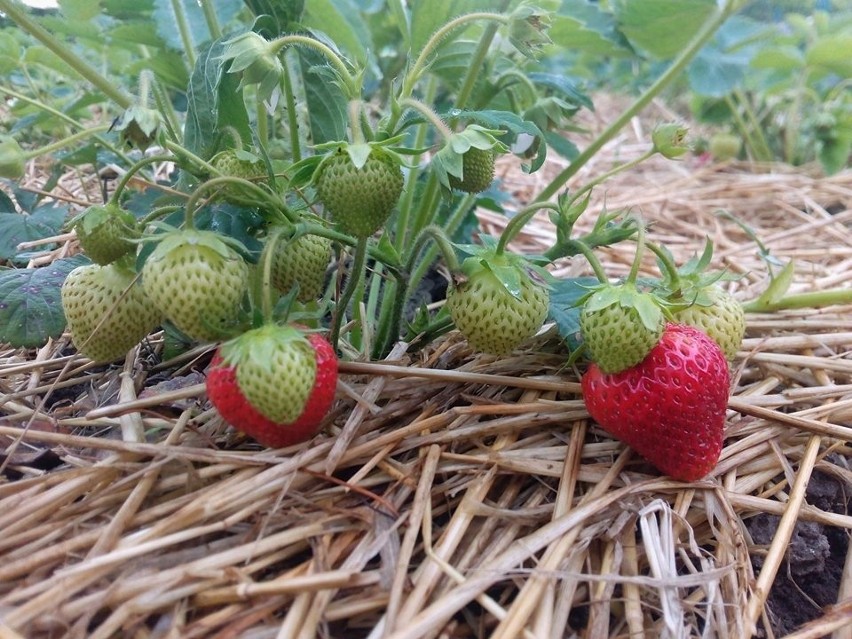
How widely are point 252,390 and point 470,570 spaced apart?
1.15 feet

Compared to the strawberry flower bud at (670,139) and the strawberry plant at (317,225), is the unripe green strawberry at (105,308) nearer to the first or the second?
the strawberry plant at (317,225)

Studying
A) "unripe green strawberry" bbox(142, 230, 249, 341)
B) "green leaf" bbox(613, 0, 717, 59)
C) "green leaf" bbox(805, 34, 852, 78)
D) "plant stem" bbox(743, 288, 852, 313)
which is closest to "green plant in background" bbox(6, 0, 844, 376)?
"unripe green strawberry" bbox(142, 230, 249, 341)

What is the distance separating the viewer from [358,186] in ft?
2.89

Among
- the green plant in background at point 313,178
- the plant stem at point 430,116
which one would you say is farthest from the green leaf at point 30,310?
the plant stem at point 430,116

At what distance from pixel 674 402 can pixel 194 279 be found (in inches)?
26.0

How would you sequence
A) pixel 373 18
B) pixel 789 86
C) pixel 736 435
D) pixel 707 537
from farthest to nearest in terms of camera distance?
pixel 789 86, pixel 373 18, pixel 736 435, pixel 707 537

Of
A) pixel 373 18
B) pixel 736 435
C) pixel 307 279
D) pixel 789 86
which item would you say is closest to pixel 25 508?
pixel 307 279

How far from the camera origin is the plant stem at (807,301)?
4.95 feet

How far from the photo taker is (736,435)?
113 cm

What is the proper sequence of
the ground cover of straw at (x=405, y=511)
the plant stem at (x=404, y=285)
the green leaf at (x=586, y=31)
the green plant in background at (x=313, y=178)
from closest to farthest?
the ground cover of straw at (x=405, y=511), the green plant in background at (x=313, y=178), the plant stem at (x=404, y=285), the green leaf at (x=586, y=31)

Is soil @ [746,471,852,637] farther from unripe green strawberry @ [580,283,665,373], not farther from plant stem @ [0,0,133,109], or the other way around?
plant stem @ [0,0,133,109]

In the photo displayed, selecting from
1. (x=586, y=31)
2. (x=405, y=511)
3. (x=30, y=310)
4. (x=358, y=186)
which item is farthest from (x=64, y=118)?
(x=586, y=31)

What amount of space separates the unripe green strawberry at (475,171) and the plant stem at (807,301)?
851 mm

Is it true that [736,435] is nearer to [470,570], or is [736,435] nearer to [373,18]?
[470,570]
